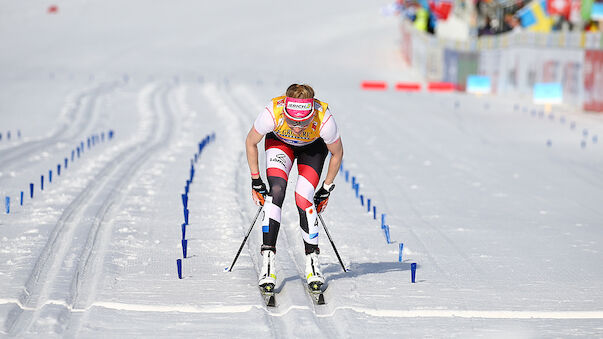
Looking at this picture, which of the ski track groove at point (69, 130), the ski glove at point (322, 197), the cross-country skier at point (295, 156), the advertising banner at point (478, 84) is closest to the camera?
the cross-country skier at point (295, 156)

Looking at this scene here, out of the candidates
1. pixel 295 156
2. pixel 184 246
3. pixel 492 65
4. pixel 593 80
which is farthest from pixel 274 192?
pixel 492 65

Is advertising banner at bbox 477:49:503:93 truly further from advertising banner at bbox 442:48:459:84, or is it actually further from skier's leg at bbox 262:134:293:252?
skier's leg at bbox 262:134:293:252

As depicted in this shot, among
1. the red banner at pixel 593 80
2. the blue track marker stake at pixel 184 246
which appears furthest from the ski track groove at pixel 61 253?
the red banner at pixel 593 80

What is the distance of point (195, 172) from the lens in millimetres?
12141

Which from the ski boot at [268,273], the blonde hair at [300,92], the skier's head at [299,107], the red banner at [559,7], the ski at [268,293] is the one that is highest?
the red banner at [559,7]

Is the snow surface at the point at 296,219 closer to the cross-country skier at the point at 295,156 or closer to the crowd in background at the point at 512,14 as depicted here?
the cross-country skier at the point at 295,156

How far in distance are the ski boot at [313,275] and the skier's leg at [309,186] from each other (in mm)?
90

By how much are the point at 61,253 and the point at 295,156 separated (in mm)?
2140

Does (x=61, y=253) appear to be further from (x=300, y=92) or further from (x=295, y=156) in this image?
(x=300, y=92)

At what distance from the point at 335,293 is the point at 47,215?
3698 millimetres

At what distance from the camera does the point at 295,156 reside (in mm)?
6375

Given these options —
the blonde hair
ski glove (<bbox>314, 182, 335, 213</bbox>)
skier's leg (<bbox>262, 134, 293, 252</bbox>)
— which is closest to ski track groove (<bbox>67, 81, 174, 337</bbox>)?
skier's leg (<bbox>262, 134, 293, 252</bbox>)

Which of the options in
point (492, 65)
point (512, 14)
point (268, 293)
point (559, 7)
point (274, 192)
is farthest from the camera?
point (512, 14)

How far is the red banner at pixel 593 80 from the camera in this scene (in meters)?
23.5
